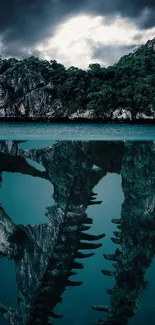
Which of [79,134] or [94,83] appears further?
[94,83]

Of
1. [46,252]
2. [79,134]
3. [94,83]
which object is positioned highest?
[94,83]

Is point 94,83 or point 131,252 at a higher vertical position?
point 94,83

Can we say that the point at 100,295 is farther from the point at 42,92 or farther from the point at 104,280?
the point at 42,92

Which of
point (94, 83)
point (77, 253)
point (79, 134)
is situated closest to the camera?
point (77, 253)

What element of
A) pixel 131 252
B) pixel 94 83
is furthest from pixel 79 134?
pixel 94 83

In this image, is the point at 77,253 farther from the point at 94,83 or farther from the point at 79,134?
the point at 94,83

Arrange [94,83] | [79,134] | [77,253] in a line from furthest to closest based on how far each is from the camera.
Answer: [94,83]
[79,134]
[77,253]

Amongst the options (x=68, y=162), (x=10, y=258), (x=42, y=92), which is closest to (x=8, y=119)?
(x=42, y=92)
